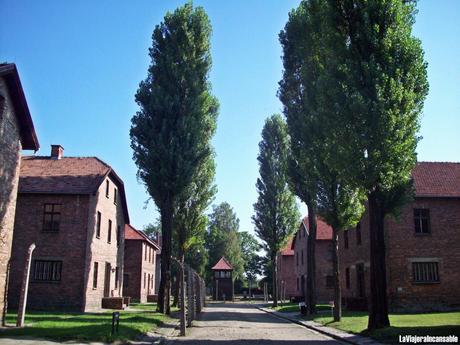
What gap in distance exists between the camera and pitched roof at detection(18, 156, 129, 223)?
2789 centimetres

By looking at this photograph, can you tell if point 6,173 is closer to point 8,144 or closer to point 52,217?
point 8,144

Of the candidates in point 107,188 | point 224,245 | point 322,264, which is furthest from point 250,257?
point 107,188

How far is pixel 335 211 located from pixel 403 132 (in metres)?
7.78

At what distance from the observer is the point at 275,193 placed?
43375 millimetres

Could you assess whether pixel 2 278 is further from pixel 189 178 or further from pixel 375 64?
pixel 375 64

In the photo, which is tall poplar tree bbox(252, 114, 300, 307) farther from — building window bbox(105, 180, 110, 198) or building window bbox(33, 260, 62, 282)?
building window bbox(33, 260, 62, 282)

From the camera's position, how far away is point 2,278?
16.3 meters

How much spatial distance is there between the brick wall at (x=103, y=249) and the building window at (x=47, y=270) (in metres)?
1.73

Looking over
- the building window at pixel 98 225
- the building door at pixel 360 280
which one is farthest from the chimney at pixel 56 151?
the building door at pixel 360 280

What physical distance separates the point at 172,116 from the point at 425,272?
18.2 meters

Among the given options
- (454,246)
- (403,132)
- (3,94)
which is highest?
(3,94)

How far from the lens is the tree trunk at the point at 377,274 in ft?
52.7

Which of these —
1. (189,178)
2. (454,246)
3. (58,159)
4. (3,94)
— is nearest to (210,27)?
(189,178)

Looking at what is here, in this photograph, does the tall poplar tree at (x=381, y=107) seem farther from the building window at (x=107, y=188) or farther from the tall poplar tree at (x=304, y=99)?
the building window at (x=107, y=188)
